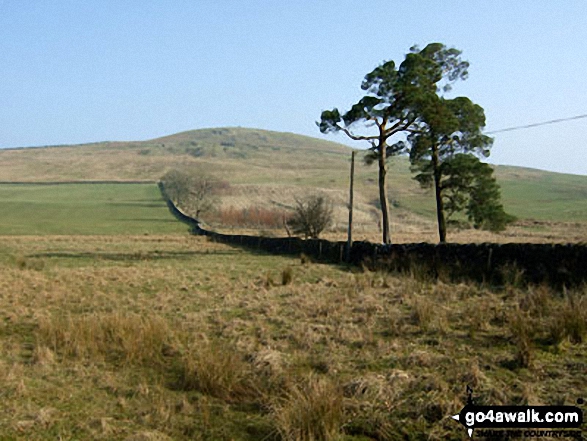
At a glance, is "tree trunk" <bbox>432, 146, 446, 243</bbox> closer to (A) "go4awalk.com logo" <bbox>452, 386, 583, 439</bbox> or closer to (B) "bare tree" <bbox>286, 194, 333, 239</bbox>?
(B) "bare tree" <bbox>286, 194, 333, 239</bbox>

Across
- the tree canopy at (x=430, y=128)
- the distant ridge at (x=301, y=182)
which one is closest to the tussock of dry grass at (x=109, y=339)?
the tree canopy at (x=430, y=128)

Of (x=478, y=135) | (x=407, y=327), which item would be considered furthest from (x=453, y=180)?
(x=407, y=327)

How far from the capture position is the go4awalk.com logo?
5164 mm

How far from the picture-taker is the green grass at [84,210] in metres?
57.9

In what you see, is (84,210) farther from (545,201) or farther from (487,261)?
(545,201)

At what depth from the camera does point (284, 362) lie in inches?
311

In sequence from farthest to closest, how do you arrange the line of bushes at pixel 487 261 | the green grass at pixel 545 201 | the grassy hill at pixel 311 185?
the grassy hill at pixel 311 185 → the green grass at pixel 545 201 → the line of bushes at pixel 487 261

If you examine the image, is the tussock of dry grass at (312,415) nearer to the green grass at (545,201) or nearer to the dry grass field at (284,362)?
the dry grass field at (284,362)

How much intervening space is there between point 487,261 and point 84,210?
71.4 m

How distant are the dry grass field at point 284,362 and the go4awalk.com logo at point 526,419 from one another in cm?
19

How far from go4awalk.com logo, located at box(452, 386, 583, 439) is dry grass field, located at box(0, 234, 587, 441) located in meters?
0.19

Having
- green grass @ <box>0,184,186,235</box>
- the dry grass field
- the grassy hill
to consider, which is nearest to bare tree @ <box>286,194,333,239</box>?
the grassy hill

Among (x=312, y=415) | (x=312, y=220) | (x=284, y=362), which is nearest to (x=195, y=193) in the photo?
(x=312, y=220)

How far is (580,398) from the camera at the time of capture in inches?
230
